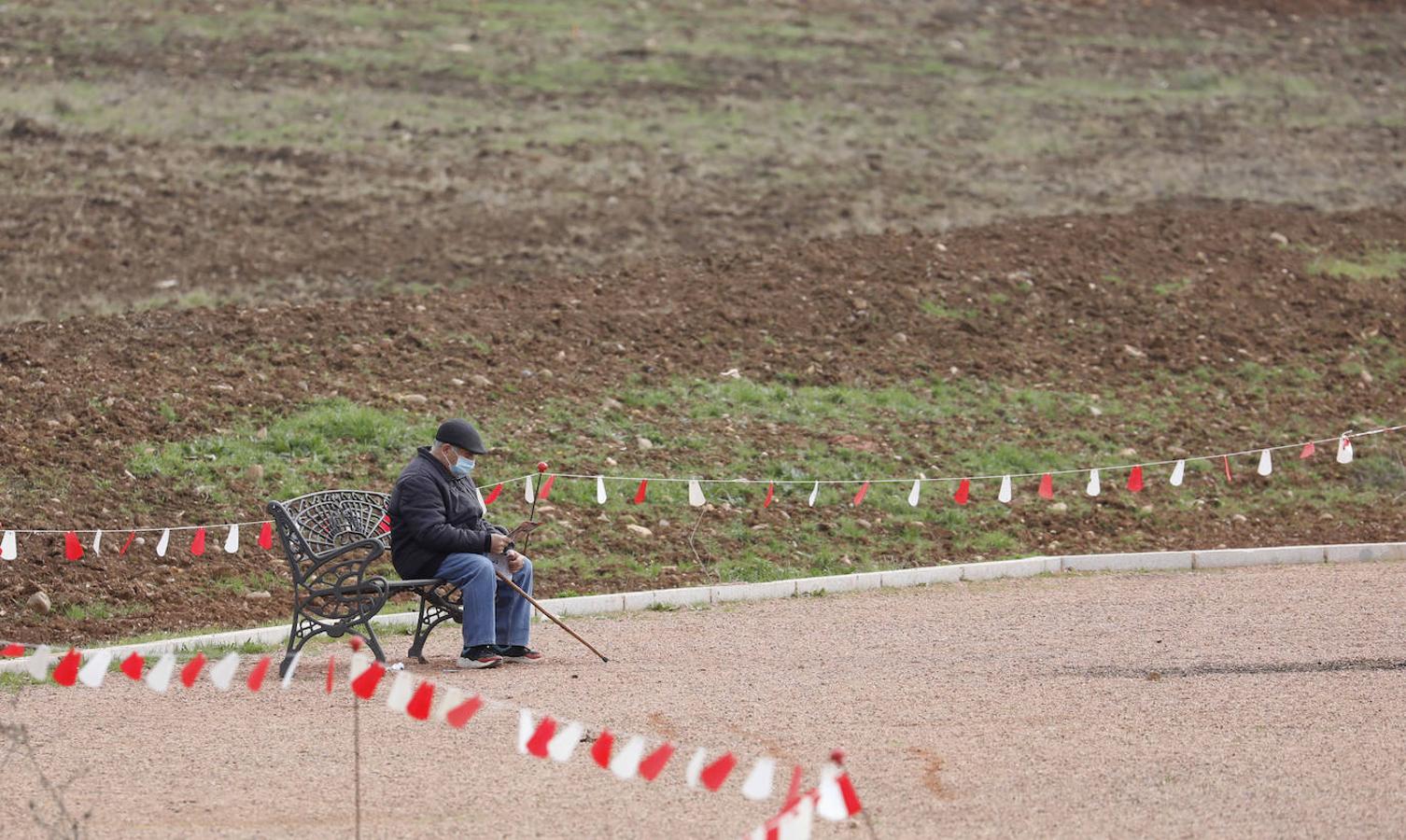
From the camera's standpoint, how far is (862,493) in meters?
12.2

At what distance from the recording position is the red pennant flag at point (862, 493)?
40.0 ft

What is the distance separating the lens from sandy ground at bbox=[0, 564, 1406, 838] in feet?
21.0

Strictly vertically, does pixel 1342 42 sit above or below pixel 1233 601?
above

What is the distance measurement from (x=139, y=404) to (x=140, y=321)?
2237 mm

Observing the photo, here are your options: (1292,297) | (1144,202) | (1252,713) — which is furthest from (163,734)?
(1144,202)

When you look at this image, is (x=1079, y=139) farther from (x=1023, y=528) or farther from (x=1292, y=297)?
(x=1023, y=528)

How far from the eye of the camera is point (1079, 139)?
24094mm

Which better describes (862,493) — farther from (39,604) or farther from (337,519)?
(39,604)

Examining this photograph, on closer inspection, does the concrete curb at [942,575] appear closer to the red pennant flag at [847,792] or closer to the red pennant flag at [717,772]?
the red pennant flag at [717,772]

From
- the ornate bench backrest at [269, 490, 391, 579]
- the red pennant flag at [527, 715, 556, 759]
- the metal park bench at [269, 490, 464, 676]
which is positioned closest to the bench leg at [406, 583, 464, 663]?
the metal park bench at [269, 490, 464, 676]

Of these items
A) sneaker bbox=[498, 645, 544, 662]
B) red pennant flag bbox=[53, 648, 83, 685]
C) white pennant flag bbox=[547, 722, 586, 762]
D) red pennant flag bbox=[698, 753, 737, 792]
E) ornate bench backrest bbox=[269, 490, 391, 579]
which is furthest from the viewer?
Answer: ornate bench backrest bbox=[269, 490, 391, 579]

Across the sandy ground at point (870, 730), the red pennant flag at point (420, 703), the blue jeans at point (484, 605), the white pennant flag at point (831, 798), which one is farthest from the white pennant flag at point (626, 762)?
the blue jeans at point (484, 605)

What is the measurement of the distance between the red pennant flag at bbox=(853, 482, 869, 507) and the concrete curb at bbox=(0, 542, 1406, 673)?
74 centimetres

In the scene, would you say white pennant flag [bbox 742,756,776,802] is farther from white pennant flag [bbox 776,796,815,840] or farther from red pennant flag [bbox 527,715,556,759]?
red pennant flag [bbox 527,715,556,759]
